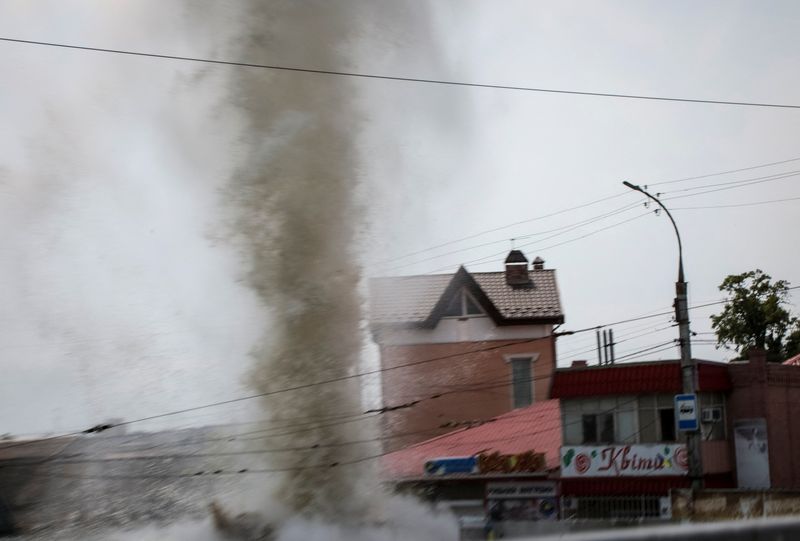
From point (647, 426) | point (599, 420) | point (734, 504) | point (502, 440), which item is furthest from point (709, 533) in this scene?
point (502, 440)

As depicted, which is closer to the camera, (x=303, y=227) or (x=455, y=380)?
(x=303, y=227)

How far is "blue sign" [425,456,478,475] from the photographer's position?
43.6m

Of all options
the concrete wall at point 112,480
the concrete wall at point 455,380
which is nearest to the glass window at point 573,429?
the concrete wall at point 455,380

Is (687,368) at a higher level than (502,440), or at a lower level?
→ higher

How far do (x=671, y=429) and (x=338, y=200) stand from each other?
57.8ft

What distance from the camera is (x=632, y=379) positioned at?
41000 mm

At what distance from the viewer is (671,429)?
40094 mm

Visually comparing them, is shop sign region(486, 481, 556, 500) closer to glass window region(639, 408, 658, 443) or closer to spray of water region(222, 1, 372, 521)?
glass window region(639, 408, 658, 443)

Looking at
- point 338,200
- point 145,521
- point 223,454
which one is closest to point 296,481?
point 223,454

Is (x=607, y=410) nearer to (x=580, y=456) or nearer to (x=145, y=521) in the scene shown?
(x=580, y=456)

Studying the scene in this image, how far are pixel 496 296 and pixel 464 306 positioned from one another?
7.41ft

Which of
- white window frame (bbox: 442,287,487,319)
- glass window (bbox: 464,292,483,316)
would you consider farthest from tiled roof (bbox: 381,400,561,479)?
glass window (bbox: 464,292,483,316)

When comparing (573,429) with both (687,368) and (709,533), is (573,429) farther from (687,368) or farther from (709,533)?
(709,533)

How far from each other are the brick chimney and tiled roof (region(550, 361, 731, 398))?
14.9 meters
